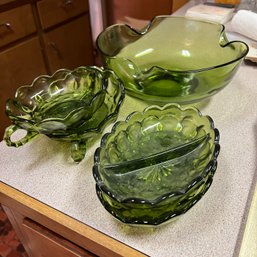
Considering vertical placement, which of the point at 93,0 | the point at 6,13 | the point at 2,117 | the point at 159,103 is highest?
the point at 159,103

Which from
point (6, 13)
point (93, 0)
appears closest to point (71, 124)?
point (6, 13)

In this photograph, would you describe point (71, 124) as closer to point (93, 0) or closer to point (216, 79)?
point (216, 79)

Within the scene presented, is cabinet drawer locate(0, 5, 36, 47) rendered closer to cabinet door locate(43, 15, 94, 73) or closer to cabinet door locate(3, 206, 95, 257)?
cabinet door locate(43, 15, 94, 73)

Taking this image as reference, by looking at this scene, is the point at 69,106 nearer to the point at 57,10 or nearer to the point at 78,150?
the point at 78,150

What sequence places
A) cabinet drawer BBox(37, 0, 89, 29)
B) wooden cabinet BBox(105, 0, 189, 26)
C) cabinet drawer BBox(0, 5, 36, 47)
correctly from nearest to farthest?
cabinet drawer BBox(0, 5, 36, 47)
cabinet drawer BBox(37, 0, 89, 29)
wooden cabinet BBox(105, 0, 189, 26)

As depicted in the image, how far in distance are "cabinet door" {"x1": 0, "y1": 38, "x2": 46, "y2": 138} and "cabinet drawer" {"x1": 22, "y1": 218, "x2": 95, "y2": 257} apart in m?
1.03

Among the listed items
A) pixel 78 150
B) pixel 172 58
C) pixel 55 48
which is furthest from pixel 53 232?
pixel 55 48

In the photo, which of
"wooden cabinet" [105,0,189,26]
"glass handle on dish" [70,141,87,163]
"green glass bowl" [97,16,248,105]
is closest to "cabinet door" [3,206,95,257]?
"glass handle on dish" [70,141,87,163]

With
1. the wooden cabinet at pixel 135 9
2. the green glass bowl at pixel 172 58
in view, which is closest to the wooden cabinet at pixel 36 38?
the wooden cabinet at pixel 135 9

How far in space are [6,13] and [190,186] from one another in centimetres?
124

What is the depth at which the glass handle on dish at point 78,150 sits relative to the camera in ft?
1.44

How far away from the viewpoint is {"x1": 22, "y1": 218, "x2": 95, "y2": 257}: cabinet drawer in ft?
1.38

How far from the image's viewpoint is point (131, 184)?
371 millimetres

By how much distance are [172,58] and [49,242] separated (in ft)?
1.53
